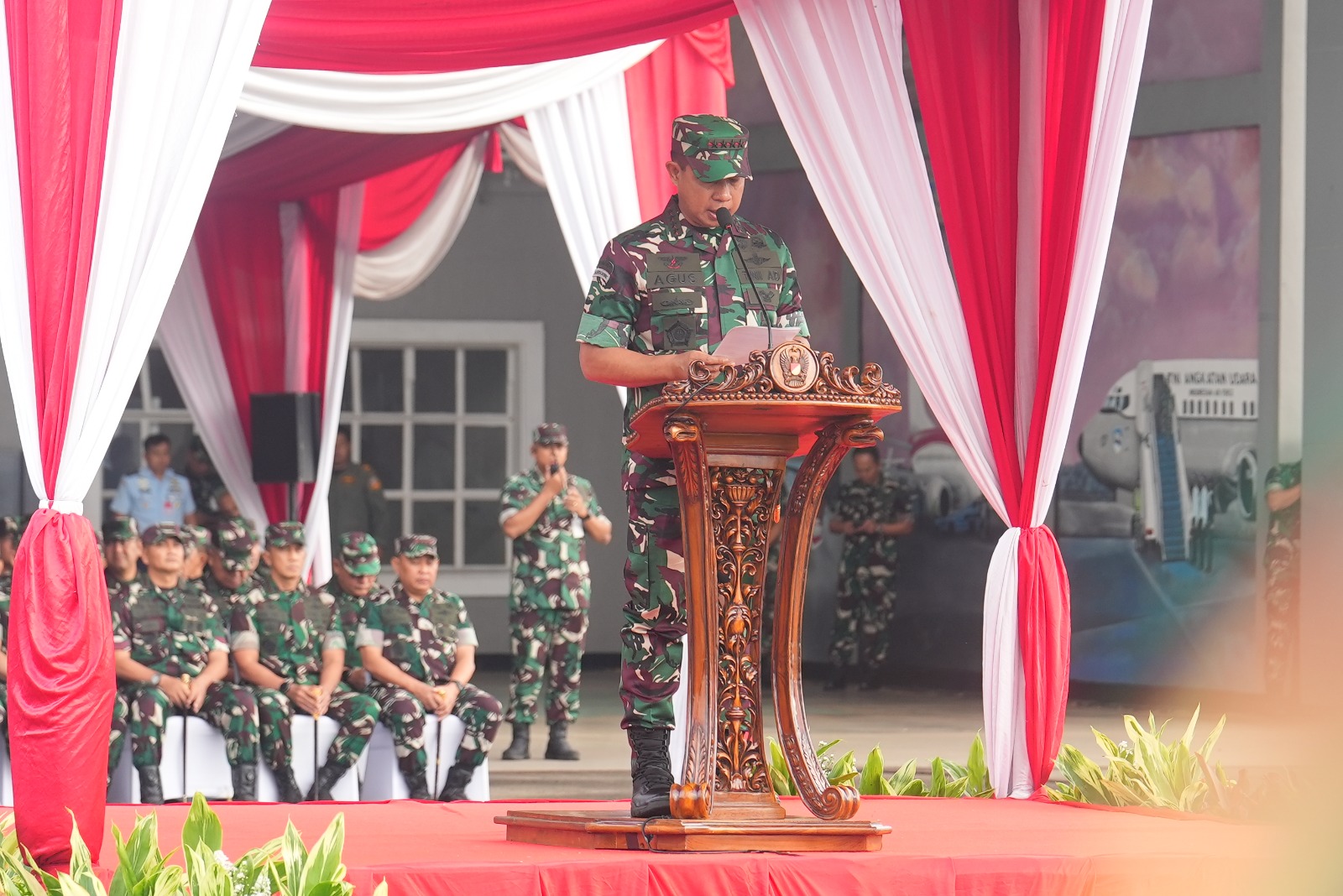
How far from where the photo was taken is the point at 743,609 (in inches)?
126

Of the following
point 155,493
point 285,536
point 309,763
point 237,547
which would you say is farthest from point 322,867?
point 155,493

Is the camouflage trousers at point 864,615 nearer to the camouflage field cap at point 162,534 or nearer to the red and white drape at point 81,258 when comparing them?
the camouflage field cap at point 162,534

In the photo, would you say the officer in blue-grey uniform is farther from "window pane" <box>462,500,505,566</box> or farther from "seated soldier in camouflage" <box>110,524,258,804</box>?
"seated soldier in camouflage" <box>110,524,258,804</box>

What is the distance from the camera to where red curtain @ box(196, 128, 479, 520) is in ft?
26.9

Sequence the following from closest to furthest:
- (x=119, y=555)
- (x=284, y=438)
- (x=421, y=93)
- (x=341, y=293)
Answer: (x=119, y=555)
(x=421, y=93)
(x=284, y=438)
(x=341, y=293)

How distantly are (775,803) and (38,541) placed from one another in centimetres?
153

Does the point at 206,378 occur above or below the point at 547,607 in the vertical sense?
above

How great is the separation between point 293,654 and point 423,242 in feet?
11.9

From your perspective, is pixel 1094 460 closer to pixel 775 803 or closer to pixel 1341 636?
pixel 775 803

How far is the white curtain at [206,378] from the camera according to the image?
8.24 m

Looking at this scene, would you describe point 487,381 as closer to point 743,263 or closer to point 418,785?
point 418,785

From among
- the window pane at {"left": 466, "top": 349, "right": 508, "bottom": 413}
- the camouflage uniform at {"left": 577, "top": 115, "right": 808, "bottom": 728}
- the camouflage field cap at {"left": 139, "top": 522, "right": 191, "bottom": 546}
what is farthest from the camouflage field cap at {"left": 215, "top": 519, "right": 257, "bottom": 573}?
the window pane at {"left": 466, "top": 349, "right": 508, "bottom": 413}

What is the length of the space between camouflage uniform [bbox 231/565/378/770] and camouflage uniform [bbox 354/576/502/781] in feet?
0.35

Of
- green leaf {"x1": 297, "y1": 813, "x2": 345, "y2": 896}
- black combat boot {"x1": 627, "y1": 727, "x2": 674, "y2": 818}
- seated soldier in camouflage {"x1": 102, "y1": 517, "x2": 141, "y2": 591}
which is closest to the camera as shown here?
green leaf {"x1": 297, "y1": 813, "x2": 345, "y2": 896}
